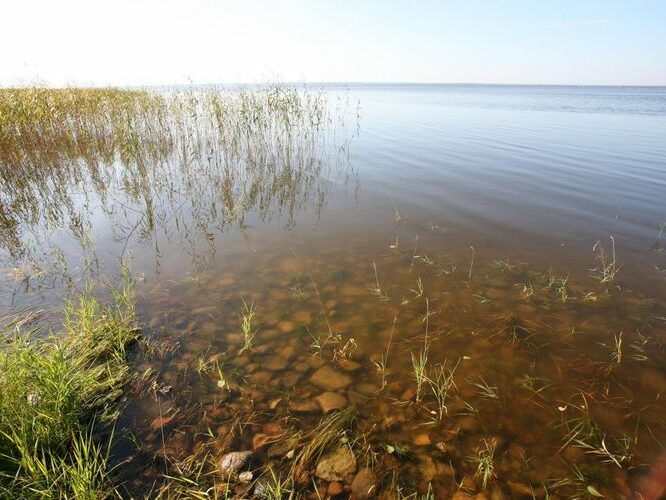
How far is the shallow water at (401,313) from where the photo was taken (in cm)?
327

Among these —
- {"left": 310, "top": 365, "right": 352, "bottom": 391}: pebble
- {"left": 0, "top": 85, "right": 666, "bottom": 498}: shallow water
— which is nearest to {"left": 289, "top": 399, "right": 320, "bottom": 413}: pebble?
{"left": 0, "top": 85, "right": 666, "bottom": 498}: shallow water

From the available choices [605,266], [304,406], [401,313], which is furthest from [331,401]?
[605,266]

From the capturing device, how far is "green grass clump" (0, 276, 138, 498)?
2570 millimetres

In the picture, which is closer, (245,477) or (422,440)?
(245,477)

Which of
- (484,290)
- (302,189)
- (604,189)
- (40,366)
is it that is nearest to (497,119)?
(604,189)

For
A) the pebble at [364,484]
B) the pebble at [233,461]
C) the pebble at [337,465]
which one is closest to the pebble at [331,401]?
the pebble at [337,465]

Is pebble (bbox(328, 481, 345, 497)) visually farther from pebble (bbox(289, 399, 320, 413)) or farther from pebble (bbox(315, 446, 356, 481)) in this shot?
pebble (bbox(289, 399, 320, 413))

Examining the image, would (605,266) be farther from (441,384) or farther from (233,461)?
(233,461)

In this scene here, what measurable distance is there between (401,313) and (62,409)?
159 inches

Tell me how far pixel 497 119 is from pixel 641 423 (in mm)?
26009

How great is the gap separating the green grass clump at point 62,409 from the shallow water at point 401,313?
28cm

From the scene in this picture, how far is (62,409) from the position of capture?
10.3ft

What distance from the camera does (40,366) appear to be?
326cm

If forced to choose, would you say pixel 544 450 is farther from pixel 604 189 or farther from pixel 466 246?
pixel 604 189
